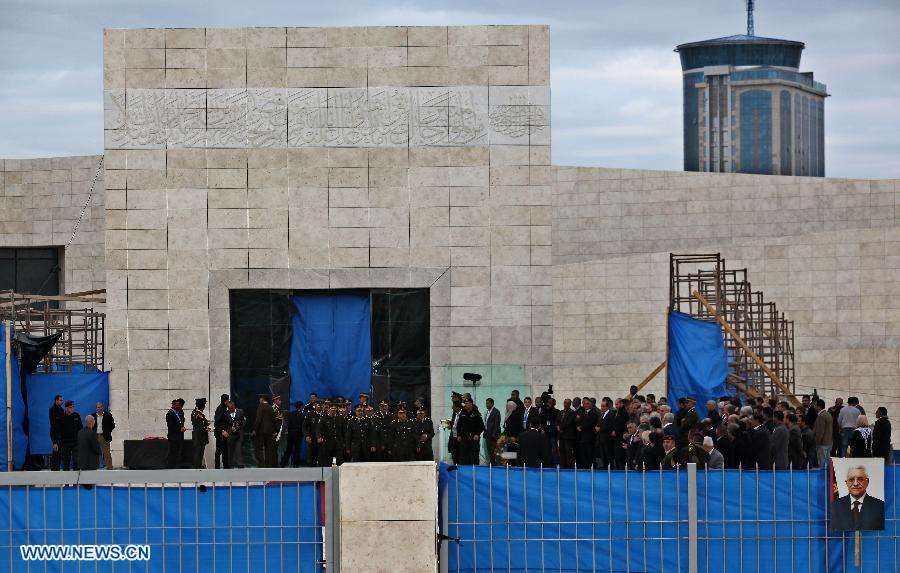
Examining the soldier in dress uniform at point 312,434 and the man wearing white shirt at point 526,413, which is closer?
the man wearing white shirt at point 526,413

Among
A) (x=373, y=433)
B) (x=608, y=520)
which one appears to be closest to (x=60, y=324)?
(x=373, y=433)

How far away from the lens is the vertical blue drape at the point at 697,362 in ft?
89.6

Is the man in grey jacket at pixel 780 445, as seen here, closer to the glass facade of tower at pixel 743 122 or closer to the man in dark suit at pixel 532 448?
the man in dark suit at pixel 532 448

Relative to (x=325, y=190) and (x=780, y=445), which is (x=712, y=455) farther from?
(x=325, y=190)

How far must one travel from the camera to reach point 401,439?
24.5 m

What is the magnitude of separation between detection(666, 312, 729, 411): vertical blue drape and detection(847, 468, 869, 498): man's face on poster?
15.7m

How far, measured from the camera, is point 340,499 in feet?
36.5

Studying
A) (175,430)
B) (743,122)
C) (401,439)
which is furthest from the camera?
(743,122)

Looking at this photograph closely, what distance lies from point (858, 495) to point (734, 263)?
3169 cm

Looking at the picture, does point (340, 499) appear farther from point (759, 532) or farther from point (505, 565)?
point (759, 532)

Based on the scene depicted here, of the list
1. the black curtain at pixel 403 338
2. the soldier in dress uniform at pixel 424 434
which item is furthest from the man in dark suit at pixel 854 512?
the black curtain at pixel 403 338

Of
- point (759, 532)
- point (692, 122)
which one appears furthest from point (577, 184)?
point (692, 122)

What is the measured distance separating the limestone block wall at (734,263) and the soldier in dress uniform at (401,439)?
2013 cm

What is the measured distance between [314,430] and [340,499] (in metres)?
13.5
